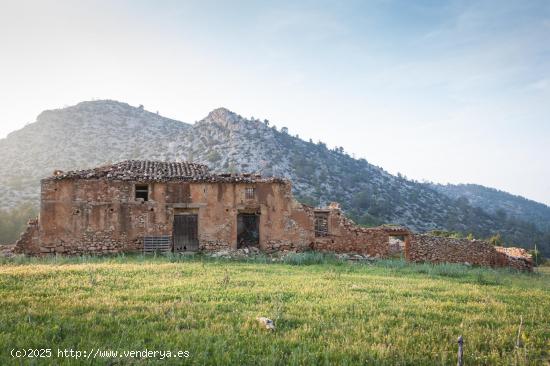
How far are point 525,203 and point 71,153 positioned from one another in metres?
115

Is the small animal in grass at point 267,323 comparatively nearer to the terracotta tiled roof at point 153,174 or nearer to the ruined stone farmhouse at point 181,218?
the ruined stone farmhouse at point 181,218

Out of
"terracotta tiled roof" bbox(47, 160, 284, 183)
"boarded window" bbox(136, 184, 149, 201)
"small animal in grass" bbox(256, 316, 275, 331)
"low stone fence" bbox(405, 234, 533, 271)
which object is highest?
"terracotta tiled roof" bbox(47, 160, 284, 183)

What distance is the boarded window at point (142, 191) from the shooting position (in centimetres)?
2038

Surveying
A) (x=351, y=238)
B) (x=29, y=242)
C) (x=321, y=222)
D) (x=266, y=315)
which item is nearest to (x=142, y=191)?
(x=29, y=242)

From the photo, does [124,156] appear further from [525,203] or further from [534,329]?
[525,203]

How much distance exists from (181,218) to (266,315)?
1426 cm

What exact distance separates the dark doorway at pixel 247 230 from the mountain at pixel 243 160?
18.2 metres

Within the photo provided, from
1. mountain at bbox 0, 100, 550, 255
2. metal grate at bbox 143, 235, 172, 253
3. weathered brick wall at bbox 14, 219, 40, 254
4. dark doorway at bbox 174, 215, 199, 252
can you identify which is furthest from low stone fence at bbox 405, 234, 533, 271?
weathered brick wall at bbox 14, 219, 40, 254

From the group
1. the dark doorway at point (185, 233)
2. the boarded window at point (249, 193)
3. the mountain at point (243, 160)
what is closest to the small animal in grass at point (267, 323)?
the dark doorway at point (185, 233)

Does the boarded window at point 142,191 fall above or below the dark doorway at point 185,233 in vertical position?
above

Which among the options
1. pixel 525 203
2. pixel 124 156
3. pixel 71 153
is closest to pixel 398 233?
pixel 124 156

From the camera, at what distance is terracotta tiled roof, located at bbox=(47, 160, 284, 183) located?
1970cm

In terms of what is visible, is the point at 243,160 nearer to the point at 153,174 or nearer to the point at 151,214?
the point at 153,174

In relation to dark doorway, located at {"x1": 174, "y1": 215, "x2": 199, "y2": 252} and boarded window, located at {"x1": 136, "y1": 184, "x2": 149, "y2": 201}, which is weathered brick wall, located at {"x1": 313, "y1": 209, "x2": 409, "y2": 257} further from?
boarded window, located at {"x1": 136, "y1": 184, "x2": 149, "y2": 201}
